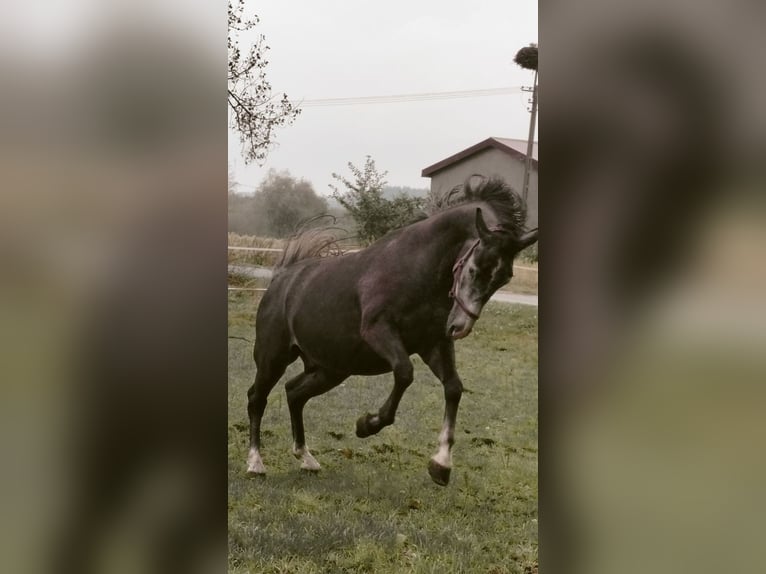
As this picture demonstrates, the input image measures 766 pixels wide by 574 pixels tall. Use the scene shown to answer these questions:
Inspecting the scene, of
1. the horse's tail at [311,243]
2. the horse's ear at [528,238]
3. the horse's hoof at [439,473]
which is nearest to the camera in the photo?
the horse's ear at [528,238]

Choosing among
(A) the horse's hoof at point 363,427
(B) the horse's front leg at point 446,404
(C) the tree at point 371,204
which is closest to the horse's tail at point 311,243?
(C) the tree at point 371,204

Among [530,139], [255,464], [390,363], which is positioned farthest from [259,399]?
[530,139]

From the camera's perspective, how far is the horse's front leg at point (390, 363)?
A: 3875 mm

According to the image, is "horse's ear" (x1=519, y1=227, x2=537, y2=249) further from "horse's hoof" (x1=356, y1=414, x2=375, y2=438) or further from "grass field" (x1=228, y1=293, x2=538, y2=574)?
"horse's hoof" (x1=356, y1=414, x2=375, y2=438)

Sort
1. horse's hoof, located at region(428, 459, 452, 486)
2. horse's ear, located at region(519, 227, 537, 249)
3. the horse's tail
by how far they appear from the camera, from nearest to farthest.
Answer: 1. horse's ear, located at region(519, 227, 537, 249)
2. horse's hoof, located at region(428, 459, 452, 486)
3. the horse's tail

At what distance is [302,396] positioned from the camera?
4.03 m

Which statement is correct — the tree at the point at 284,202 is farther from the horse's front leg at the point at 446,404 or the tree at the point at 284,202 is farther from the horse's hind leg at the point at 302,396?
the horse's front leg at the point at 446,404

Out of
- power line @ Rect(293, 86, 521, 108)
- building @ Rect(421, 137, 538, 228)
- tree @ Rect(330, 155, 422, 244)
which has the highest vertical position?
power line @ Rect(293, 86, 521, 108)

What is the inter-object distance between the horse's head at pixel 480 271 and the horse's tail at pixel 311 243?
0.60 m

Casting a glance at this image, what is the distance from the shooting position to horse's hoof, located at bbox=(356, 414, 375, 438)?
12.9ft

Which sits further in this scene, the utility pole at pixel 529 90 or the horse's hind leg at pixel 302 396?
the horse's hind leg at pixel 302 396

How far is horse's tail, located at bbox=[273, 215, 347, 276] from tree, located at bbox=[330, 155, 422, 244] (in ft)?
0.34
